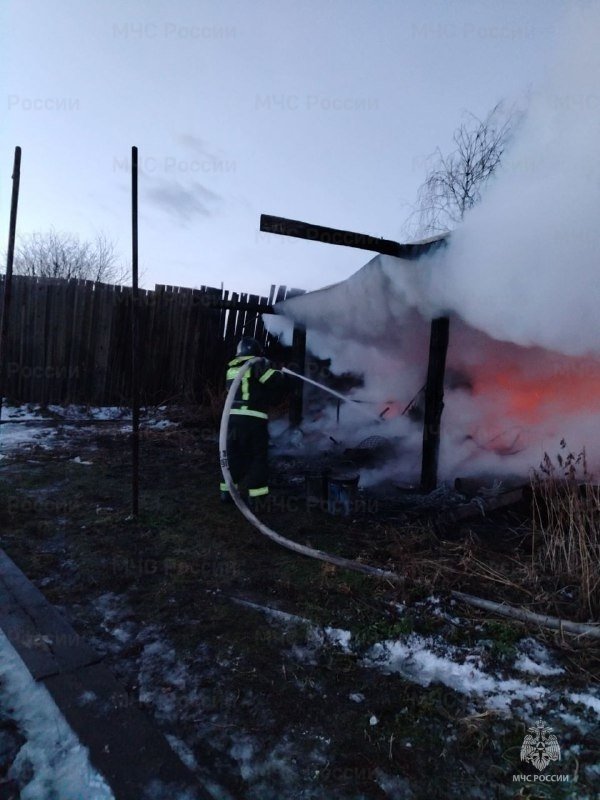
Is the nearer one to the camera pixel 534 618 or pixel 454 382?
pixel 534 618

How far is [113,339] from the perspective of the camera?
10281 mm

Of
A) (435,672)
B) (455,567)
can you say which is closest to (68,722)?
(435,672)

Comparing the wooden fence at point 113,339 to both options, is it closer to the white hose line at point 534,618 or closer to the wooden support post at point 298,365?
the wooden support post at point 298,365

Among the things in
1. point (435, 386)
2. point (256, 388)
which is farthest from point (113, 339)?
point (435, 386)

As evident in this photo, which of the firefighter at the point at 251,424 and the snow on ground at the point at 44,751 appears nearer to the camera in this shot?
the snow on ground at the point at 44,751

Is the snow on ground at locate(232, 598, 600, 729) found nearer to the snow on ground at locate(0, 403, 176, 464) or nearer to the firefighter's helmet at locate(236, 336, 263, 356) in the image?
the firefighter's helmet at locate(236, 336, 263, 356)

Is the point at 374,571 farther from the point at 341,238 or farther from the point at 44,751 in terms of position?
the point at 341,238

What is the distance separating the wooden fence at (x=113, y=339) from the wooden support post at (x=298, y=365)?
3.50 ft

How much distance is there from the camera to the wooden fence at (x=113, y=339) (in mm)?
9632

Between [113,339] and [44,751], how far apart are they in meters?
9.19

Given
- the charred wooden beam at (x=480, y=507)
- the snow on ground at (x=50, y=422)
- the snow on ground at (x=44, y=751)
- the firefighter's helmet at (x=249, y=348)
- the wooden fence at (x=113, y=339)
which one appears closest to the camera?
the snow on ground at (x=44, y=751)

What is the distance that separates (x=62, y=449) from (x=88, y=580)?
4477 mm

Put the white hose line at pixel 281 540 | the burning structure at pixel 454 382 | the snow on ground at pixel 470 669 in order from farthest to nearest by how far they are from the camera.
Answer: the burning structure at pixel 454 382 < the white hose line at pixel 281 540 < the snow on ground at pixel 470 669

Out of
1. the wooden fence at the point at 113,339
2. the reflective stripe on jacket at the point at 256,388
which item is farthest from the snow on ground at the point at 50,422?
the reflective stripe on jacket at the point at 256,388
